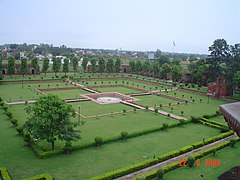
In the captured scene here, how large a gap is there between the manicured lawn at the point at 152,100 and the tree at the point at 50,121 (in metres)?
15.0

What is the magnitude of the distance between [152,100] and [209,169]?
17.9 m

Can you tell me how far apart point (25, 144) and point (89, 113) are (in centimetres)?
847

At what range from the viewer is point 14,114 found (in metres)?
21.8

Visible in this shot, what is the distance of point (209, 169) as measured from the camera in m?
13.3

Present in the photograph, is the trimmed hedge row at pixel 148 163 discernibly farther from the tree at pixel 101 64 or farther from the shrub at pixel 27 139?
the tree at pixel 101 64

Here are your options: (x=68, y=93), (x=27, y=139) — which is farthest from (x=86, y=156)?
(x=68, y=93)

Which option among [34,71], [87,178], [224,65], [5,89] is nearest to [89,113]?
[87,178]

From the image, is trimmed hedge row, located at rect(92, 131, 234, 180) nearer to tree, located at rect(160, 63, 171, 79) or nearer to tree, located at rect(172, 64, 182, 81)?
tree, located at rect(172, 64, 182, 81)

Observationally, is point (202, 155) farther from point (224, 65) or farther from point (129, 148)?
point (224, 65)

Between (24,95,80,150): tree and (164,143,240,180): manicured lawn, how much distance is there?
6026 millimetres

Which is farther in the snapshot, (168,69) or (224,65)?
(168,69)
